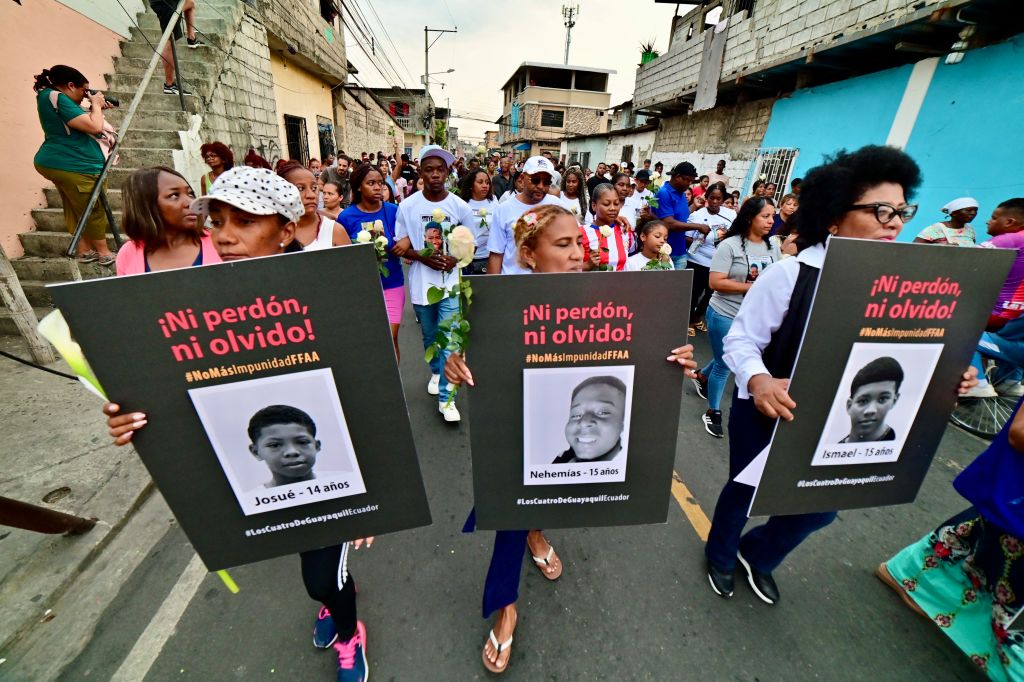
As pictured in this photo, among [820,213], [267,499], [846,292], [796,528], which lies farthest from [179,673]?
[820,213]

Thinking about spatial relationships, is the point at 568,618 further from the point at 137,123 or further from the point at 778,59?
the point at 778,59

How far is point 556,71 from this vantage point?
41.5 meters

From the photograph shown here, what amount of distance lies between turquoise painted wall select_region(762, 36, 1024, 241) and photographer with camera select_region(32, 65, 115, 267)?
A: 11.2 metres

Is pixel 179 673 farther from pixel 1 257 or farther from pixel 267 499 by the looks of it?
pixel 1 257

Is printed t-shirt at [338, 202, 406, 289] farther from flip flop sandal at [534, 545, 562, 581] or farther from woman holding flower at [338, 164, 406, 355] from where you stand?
flip flop sandal at [534, 545, 562, 581]

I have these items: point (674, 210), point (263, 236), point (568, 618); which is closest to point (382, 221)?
point (263, 236)

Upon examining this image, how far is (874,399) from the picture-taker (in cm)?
162

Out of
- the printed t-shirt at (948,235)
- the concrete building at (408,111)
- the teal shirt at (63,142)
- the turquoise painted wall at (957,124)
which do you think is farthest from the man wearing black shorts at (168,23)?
the concrete building at (408,111)

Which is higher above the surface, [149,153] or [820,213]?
[149,153]

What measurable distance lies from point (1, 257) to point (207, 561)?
4331 mm

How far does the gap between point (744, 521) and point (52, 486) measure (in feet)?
13.4

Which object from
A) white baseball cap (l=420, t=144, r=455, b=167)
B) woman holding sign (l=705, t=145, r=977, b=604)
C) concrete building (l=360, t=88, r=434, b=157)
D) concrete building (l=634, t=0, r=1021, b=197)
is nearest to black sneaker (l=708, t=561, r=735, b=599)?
woman holding sign (l=705, t=145, r=977, b=604)

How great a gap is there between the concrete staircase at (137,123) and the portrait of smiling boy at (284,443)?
4.53 meters

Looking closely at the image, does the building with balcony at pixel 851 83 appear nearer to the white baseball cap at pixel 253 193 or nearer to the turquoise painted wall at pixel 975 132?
the turquoise painted wall at pixel 975 132
